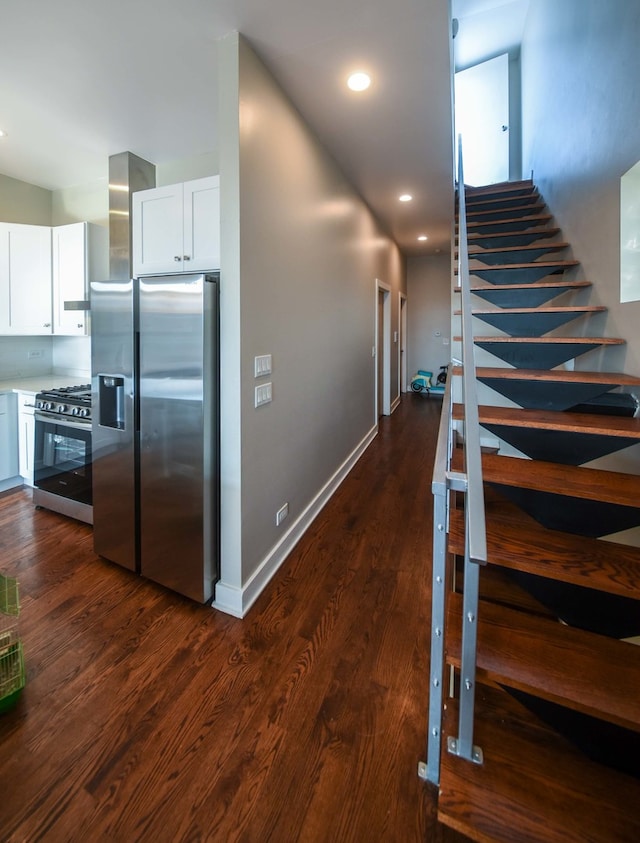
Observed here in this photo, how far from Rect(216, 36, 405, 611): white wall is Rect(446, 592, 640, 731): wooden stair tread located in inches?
47.1

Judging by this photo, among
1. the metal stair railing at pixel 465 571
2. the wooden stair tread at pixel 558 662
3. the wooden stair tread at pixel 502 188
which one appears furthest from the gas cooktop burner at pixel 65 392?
the wooden stair tread at pixel 502 188

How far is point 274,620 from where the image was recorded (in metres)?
1.96

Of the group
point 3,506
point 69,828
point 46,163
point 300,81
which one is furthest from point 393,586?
point 46,163

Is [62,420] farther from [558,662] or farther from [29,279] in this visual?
[558,662]

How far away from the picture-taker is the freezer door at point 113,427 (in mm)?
2148

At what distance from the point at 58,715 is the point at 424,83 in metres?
3.53

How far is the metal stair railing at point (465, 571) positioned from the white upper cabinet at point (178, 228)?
61.6 inches

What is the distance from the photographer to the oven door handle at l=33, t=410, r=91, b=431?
272 cm

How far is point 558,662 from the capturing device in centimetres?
115

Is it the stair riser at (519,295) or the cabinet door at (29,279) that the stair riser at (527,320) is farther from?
the cabinet door at (29,279)

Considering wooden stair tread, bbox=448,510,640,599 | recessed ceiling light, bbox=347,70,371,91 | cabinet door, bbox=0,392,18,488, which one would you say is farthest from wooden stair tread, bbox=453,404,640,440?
cabinet door, bbox=0,392,18,488

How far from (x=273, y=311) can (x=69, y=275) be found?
8.27ft

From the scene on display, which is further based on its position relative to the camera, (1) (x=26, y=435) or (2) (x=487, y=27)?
(2) (x=487, y=27)

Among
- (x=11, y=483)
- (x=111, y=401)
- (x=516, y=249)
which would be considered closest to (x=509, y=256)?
(x=516, y=249)
